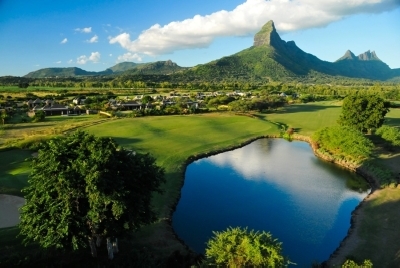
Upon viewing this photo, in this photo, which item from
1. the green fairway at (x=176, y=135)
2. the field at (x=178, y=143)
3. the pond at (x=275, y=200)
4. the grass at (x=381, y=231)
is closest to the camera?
the grass at (x=381, y=231)

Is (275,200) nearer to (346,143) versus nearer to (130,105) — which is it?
(346,143)

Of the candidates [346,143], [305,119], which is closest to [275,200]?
[346,143]

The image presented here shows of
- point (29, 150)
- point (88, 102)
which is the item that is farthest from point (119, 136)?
point (88, 102)

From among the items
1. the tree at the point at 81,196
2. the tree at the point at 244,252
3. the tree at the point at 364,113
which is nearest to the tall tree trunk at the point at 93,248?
the tree at the point at 81,196

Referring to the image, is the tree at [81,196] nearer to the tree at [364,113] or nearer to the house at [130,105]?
the tree at [364,113]

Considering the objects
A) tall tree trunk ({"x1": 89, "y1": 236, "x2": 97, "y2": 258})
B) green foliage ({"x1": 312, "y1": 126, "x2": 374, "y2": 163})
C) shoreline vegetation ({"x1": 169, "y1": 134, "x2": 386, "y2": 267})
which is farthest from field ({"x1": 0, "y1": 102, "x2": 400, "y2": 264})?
green foliage ({"x1": 312, "y1": 126, "x2": 374, "y2": 163})

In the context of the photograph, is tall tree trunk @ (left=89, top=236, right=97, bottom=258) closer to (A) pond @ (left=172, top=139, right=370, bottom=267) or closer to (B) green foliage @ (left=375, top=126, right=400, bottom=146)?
(A) pond @ (left=172, top=139, right=370, bottom=267)
